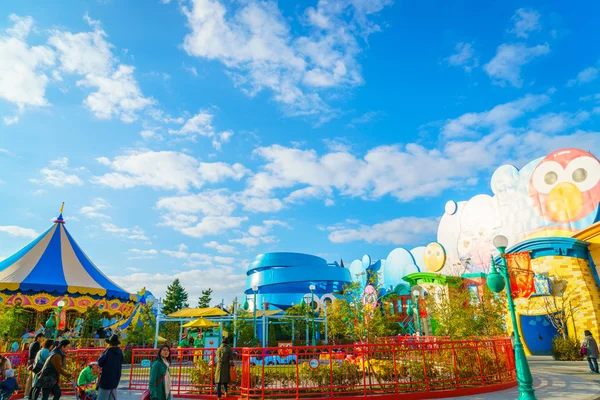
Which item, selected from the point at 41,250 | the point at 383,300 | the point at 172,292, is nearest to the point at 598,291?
the point at 383,300

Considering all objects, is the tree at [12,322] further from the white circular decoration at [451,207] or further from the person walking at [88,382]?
the white circular decoration at [451,207]

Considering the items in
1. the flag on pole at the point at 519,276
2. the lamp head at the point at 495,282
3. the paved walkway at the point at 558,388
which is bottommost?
the paved walkway at the point at 558,388

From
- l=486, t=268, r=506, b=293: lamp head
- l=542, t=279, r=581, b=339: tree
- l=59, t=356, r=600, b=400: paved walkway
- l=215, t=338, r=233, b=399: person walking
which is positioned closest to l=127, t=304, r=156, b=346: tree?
l=59, t=356, r=600, b=400: paved walkway

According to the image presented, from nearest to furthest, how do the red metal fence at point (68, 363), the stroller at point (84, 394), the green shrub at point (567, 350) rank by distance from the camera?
the stroller at point (84, 394) < the red metal fence at point (68, 363) < the green shrub at point (567, 350)

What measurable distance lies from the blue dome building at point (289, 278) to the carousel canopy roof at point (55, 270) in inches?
1104

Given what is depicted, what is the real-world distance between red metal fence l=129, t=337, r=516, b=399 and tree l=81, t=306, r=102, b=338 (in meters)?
14.0

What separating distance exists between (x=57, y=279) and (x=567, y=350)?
26.4 meters

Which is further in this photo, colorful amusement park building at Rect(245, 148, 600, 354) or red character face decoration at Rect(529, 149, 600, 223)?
red character face decoration at Rect(529, 149, 600, 223)

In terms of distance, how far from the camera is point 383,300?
38.5 meters

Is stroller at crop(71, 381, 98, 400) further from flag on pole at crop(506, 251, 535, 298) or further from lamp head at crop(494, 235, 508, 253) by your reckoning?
flag on pole at crop(506, 251, 535, 298)

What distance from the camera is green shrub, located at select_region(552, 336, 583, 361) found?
19.9 meters

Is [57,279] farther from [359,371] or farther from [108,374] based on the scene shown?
[359,371]

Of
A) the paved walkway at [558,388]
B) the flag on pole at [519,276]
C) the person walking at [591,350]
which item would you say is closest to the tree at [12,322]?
the paved walkway at [558,388]

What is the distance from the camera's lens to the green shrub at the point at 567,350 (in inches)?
782
